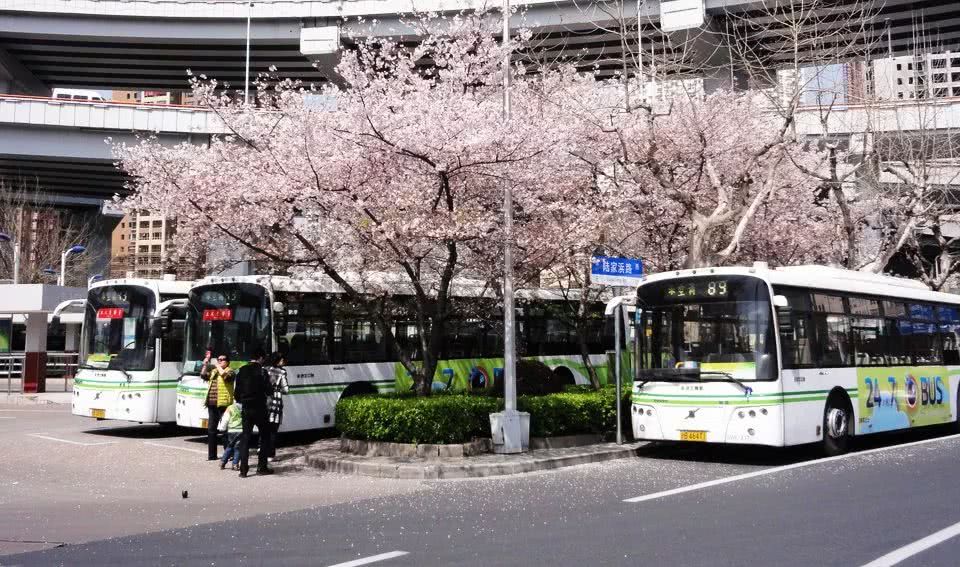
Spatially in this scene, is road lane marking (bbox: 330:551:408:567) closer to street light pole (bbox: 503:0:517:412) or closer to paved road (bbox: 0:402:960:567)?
paved road (bbox: 0:402:960:567)

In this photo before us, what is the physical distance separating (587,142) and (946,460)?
32.3 ft

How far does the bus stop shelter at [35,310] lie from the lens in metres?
28.4

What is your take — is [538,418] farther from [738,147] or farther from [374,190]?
[738,147]

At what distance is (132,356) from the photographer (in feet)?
58.6

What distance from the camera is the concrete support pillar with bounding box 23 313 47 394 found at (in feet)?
97.5

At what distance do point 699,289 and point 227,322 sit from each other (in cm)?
853

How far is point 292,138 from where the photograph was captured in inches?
574

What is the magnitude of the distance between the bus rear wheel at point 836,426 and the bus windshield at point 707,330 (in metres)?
1.96

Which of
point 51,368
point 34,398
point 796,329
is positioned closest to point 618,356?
point 796,329

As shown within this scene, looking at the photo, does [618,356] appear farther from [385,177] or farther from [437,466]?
[385,177]

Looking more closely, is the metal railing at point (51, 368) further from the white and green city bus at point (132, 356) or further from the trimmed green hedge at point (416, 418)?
the trimmed green hedge at point (416, 418)

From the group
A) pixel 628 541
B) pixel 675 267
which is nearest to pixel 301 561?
pixel 628 541

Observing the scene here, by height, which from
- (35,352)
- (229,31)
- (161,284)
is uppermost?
(229,31)

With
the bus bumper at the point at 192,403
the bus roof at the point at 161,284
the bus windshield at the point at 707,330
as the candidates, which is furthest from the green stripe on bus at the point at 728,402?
the bus roof at the point at 161,284
